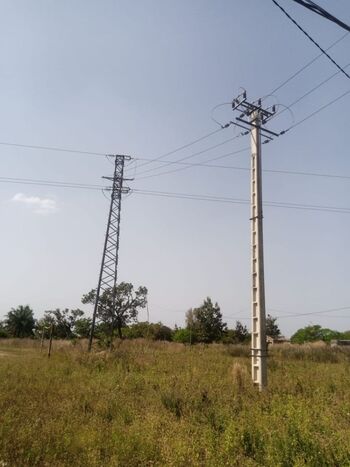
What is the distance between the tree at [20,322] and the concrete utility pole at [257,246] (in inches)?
3281

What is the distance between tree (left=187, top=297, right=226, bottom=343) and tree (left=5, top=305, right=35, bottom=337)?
4255 centimetres

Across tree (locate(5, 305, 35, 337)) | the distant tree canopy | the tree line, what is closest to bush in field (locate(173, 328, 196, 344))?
the tree line

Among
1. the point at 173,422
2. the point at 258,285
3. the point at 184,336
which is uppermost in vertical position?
the point at 258,285

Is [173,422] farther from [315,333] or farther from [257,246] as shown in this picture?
[315,333]

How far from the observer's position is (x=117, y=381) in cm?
1316

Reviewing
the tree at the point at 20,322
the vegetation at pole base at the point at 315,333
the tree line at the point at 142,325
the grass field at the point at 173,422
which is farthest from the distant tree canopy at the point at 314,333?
the grass field at the point at 173,422

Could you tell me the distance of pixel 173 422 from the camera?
776cm

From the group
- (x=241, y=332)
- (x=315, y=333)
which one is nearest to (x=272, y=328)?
(x=241, y=332)

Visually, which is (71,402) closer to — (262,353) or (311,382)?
(262,353)

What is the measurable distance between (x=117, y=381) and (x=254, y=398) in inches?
204

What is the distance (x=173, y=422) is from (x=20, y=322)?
88.6m

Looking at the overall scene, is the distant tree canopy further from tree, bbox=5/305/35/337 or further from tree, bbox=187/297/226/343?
tree, bbox=5/305/35/337

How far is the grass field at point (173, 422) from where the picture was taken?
19.0 ft

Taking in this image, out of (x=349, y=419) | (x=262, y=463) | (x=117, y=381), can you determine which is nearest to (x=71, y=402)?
(x=117, y=381)
